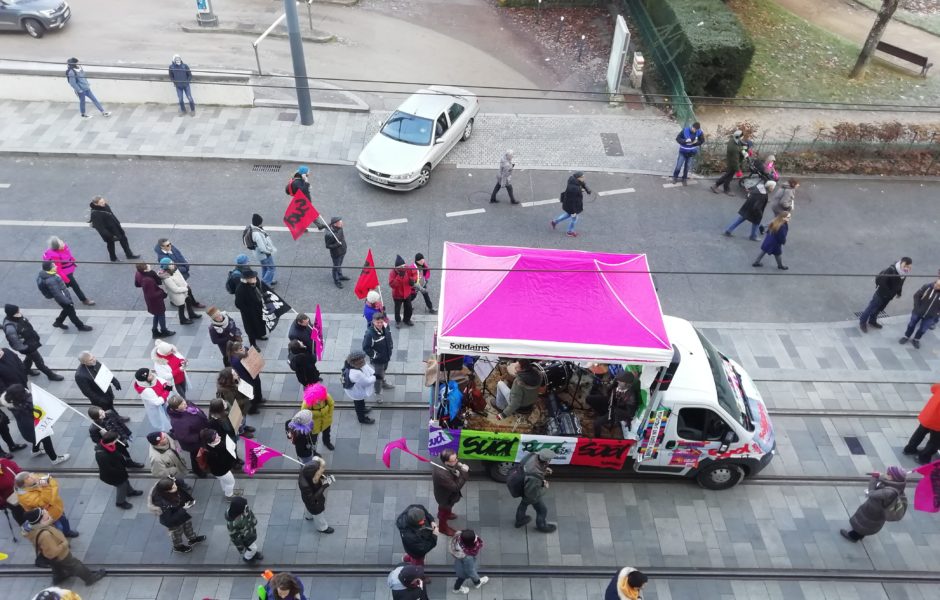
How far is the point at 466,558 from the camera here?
9.08 m

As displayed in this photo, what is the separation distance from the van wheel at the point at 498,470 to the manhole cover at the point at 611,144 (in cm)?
1110

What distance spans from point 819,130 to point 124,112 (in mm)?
19123

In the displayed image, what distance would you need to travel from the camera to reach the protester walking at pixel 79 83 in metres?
18.3

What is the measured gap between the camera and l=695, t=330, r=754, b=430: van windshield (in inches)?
407

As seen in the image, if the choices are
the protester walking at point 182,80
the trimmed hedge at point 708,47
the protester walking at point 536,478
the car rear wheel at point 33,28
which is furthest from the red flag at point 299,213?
the car rear wheel at point 33,28

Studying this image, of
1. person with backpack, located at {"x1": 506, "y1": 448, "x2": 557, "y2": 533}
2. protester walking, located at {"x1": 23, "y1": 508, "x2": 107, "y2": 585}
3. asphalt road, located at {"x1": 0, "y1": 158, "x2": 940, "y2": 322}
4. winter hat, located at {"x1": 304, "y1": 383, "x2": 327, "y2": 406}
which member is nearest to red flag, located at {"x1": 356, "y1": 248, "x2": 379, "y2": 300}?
asphalt road, located at {"x1": 0, "y1": 158, "x2": 940, "y2": 322}

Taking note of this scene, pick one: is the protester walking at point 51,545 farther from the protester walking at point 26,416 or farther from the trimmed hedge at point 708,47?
the trimmed hedge at point 708,47

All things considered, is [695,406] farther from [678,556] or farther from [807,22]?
[807,22]

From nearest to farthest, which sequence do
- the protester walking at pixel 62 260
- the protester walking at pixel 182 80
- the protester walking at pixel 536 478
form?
the protester walking at pixel 536 478, the protester walking at pixel 62 260, the protester walking at pixel 182 80

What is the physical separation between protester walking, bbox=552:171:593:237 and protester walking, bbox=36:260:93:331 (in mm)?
10094

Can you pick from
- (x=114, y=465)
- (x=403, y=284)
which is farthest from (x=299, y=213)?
(x=114, y=465)

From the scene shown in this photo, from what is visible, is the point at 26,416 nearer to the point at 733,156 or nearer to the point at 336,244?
the point at 336,244

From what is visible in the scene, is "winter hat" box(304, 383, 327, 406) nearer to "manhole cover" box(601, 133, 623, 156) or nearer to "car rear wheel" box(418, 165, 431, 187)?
"car rear wheel" box(418, 165, 431, 187)

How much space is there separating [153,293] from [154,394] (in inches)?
107
